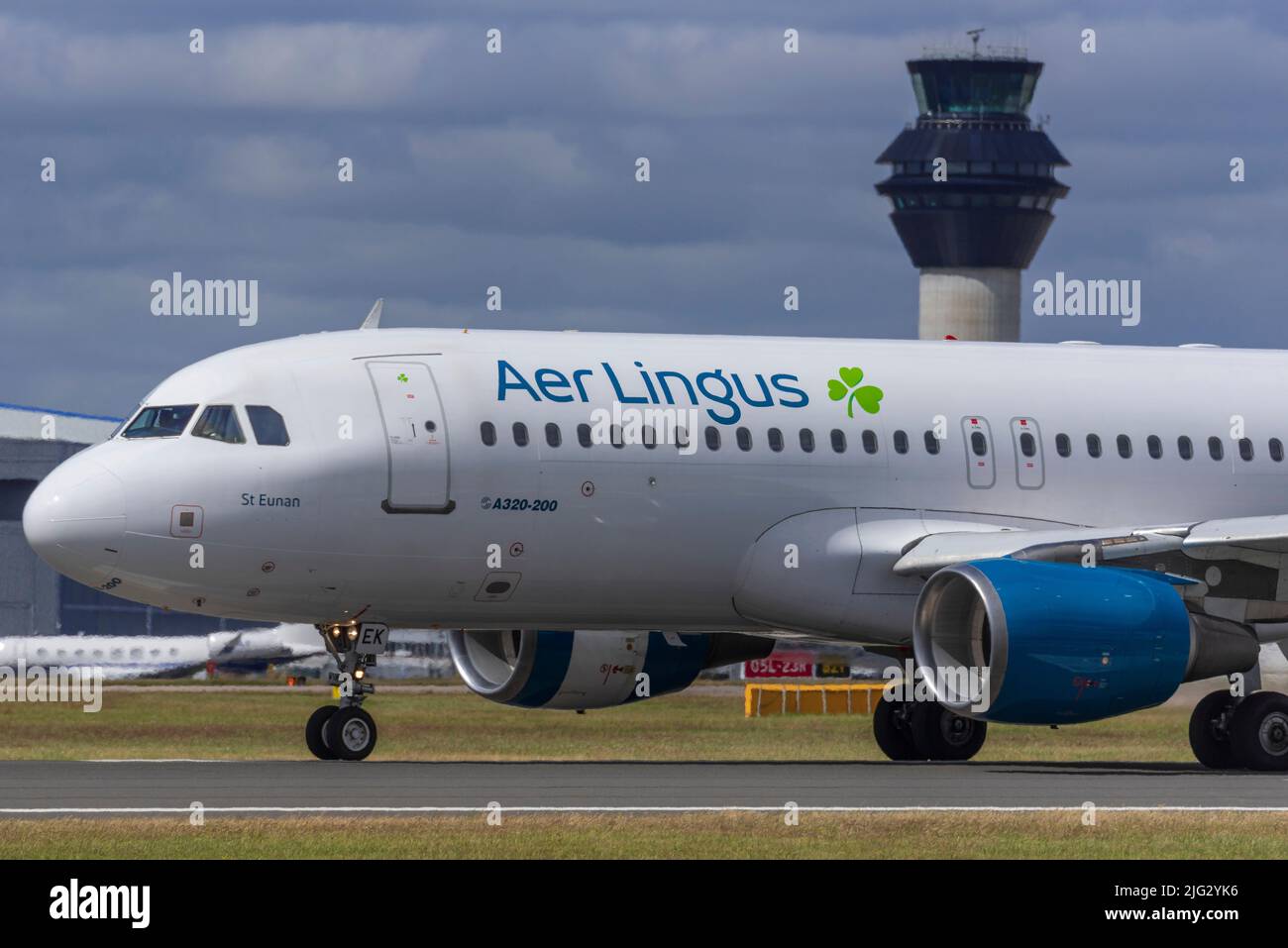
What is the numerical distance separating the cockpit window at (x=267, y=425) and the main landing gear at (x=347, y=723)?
249 centimetres

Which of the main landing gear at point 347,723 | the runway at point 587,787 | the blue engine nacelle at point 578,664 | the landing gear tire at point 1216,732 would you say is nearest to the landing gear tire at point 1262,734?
the landing gear tire at point 1216,732

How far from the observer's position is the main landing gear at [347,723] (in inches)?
1073

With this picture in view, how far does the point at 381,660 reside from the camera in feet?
257

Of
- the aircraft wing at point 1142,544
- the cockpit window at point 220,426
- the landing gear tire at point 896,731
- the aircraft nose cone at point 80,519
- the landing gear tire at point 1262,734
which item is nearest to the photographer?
the aircraft nose cone at point 80,519

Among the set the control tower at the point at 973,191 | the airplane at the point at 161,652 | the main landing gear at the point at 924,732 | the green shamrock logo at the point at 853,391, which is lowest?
the airplane at the point at 161,652

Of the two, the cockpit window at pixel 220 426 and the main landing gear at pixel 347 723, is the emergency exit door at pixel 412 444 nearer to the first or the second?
the cockpit window at pixel 220 426

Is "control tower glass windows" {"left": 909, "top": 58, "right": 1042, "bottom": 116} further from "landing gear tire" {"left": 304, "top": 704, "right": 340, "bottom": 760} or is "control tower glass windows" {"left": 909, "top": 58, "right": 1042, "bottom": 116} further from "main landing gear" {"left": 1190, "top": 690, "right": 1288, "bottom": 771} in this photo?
"landing gear tire" {"left": 304, "top": 704, "right": 340, "bottom": 760}

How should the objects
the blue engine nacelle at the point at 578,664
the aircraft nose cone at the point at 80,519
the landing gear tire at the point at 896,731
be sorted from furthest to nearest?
the landing gear tire at the point at 896,731
the blue engine nacelle at the point at 578,664
the aircraft nose cone at the point at 80,519

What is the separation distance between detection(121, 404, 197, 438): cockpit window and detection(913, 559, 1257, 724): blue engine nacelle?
8.14m

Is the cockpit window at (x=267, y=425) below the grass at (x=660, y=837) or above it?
above

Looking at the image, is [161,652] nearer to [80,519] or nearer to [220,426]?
[220,426]

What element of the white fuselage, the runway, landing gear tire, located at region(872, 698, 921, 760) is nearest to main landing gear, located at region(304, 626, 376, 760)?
the runway

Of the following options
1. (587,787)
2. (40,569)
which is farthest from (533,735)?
(40,569)
